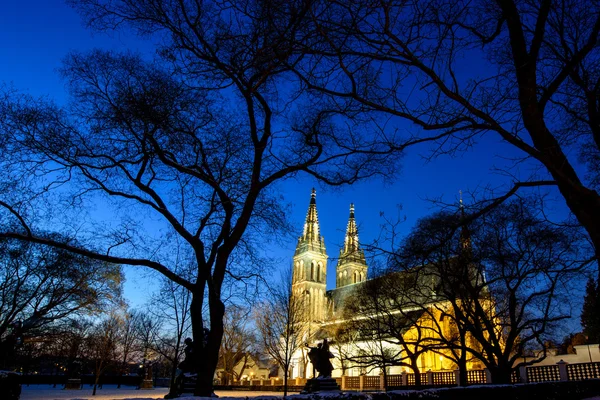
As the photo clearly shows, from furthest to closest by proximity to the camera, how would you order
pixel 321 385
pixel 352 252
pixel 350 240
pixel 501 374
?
1. pixel 321 385
2. pixel 501 374
3. pixel 350 240
4. pixel 352 252

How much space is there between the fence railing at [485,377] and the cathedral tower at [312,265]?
5127cm

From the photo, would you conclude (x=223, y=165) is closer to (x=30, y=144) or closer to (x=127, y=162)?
(x=127, y=162)

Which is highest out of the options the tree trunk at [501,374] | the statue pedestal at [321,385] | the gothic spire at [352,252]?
the gothic spire at [352,252]

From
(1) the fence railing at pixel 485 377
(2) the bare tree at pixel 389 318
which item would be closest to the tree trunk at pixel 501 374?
(1) the fence railing at pixel 485 377

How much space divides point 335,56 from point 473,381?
26.9 meters

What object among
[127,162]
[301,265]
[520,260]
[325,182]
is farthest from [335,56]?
[301,265]

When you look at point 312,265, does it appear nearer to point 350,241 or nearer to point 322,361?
point 322,361

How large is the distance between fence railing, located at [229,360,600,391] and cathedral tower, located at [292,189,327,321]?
5127cm

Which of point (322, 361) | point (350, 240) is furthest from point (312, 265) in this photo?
point (350, 240)

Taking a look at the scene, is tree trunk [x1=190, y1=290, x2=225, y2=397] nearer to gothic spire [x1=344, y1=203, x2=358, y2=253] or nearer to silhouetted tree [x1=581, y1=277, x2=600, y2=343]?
gothic spire [x1=344, y1=203, x2=358, y2=253]

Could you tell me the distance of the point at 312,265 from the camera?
308 ft

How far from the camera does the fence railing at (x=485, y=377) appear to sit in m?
19.8

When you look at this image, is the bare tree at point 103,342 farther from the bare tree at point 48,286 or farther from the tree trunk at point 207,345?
the tree trunk at point 207,345

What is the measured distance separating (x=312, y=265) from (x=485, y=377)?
67997 millimetres
